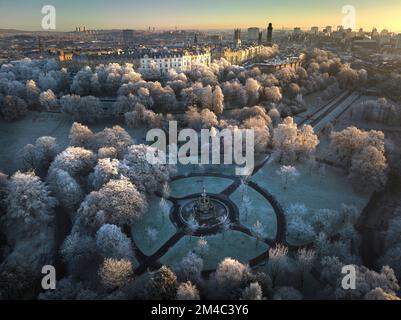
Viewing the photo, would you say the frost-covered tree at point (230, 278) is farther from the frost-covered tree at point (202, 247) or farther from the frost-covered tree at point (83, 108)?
the frost-covered tree at point (83, 108)

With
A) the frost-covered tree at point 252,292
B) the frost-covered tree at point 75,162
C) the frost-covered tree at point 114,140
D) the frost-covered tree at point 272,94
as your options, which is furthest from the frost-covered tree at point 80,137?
the frost-covered tree at point 272,94

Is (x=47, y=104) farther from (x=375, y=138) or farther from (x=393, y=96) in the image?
(x=393, y=96)

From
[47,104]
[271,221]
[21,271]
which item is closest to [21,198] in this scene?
[21,271]

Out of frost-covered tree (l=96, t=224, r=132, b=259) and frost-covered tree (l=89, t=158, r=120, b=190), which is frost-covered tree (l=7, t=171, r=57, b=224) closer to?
frost-covered tree (l=89, t=158, r=120, b=190)

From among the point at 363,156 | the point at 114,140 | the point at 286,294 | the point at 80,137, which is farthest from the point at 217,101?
the point at 286,294


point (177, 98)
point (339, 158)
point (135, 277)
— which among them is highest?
point (177, 98)

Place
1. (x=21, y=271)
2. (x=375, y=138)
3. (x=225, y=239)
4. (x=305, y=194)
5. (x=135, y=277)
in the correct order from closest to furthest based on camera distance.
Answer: (x=21, y=271) → (x=135, y=277) → (x=225, y=239) → (x=305, y=194) → (x=375, y=138)
